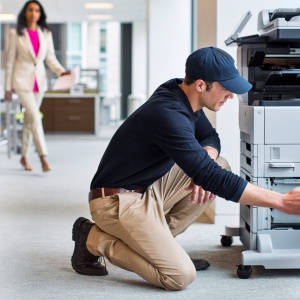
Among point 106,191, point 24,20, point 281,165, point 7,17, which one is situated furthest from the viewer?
point 7,17

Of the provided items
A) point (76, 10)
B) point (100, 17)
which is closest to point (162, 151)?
point (76, 10)

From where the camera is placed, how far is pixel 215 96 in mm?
2635

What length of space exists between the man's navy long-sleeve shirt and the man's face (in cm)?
8

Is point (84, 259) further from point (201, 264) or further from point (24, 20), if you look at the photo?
point (24, 20)

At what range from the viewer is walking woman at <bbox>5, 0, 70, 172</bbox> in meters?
6.24

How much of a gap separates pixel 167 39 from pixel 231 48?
3569 millimetres

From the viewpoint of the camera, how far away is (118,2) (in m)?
12.4

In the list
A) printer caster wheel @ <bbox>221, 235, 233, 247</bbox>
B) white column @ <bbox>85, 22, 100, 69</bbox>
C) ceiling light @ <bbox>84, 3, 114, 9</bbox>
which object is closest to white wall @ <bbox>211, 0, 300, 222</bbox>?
printer caster wheel @ <bbox>221, 235, 233, 247</bbox>

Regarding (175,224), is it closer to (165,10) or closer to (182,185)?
(182,185)

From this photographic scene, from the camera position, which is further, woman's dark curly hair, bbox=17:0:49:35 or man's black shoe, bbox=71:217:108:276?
woman's dark curly hair, bbox=17:0:49:35

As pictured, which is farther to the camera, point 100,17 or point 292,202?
point 100,17

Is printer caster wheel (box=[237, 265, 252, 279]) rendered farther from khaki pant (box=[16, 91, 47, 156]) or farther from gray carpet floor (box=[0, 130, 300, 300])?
khaki pant (box=[16, 91, 47, 156])

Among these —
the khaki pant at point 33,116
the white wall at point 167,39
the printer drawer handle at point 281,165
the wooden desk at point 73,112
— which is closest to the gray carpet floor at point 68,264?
the printer drawer handle at point 281,165

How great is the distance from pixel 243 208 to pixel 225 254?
23 cm
